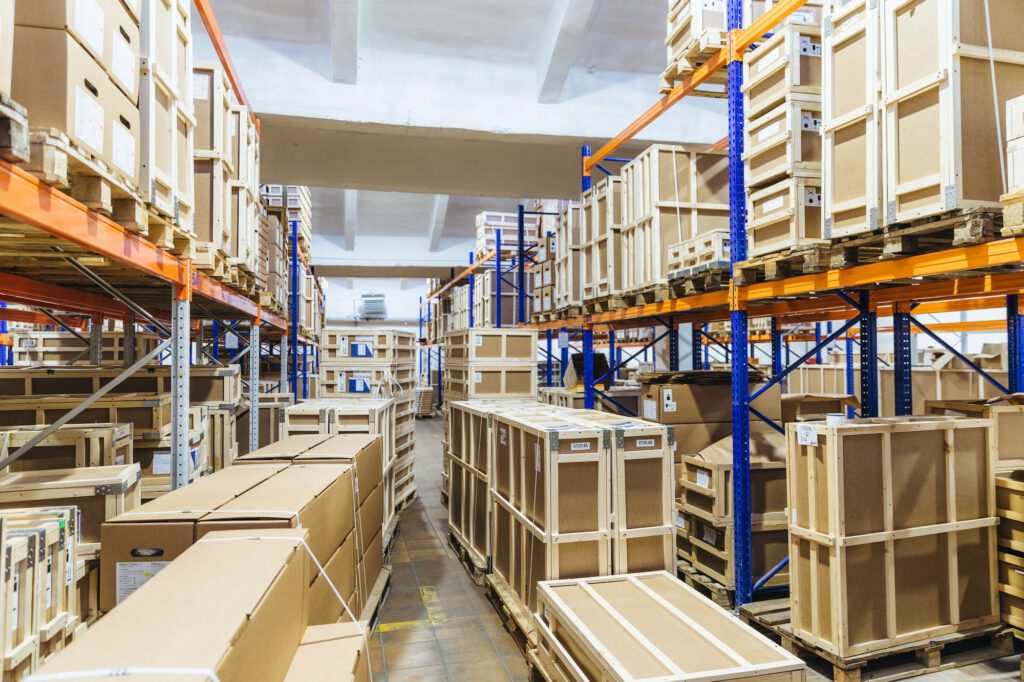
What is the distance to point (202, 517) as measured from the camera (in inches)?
113

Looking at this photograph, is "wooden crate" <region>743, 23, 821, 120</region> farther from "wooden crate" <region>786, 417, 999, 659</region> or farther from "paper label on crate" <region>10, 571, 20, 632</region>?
"paper label on crate" <region>10, 571, 20, 632</region>

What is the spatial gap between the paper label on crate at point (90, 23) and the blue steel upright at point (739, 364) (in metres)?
4.42

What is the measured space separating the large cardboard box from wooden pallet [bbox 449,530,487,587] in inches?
179

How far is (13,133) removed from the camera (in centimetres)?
211

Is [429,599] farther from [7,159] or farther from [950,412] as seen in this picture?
[950,412]

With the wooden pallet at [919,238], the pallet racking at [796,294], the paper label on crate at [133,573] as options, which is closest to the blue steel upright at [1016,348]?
the pallet racking at [796,294]

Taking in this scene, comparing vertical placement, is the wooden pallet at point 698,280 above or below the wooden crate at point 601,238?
below

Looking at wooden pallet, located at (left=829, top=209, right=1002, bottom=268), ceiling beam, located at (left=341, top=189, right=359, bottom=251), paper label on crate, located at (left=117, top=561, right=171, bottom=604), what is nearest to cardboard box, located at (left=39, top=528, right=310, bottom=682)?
paper label on crate, located at (left=117, top=561, right=171, bottom=604)

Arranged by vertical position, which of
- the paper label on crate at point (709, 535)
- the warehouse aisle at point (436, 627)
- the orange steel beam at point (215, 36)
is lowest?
the warehouse aisle at point (436, 627)

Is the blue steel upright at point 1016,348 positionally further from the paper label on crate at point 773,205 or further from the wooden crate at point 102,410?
the wooden crate at point 102,410

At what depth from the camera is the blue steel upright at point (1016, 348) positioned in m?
6.27

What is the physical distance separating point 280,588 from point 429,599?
3.61m

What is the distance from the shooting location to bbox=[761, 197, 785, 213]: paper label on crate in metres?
4.68

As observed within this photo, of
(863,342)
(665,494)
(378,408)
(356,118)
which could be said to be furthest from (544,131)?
(665,494)
